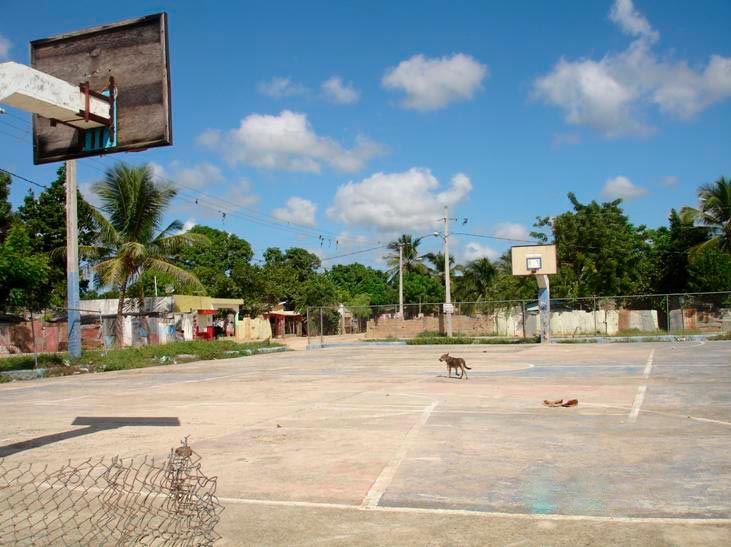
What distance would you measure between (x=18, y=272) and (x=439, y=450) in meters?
29.1

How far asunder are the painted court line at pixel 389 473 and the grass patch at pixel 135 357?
17662 mm

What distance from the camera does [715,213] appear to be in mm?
44531

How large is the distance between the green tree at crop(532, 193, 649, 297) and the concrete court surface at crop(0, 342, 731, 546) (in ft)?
106

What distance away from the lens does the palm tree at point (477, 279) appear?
63938 millimetres

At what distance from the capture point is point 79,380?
20406 millimetres

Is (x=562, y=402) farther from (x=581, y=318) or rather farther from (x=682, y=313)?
(x=581, y=318)

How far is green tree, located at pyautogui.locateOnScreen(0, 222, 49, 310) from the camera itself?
3069 centimetres

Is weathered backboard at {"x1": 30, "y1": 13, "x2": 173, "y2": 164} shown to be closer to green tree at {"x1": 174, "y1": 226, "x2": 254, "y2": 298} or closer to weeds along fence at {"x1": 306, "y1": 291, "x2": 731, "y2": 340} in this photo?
weeds along fence at {"x1": 306, "y1": 291, "x2": 731, "y2": 340}

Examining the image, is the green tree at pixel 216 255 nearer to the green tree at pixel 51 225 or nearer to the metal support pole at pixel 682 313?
the green tree at pixel 51 225

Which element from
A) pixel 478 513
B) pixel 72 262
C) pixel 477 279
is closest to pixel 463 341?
pixel 72 262

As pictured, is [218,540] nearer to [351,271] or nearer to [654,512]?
[654,512]

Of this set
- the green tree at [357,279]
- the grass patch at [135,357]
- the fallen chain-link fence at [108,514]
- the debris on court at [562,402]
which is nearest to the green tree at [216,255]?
the green tree at [357,279]

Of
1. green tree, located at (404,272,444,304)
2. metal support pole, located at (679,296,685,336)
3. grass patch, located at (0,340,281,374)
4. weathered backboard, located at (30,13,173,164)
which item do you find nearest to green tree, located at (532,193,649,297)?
metal support pole, located at (679,296,685,336)

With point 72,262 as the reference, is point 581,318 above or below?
below
